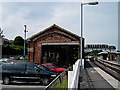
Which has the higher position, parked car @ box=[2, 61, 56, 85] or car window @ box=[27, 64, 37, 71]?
car window @ box=[27, 64, 37, 71]

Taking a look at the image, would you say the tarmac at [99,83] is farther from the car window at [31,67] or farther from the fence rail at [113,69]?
the car window at [31,67]

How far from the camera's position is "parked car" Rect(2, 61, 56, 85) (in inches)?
445

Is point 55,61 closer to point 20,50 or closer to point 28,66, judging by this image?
point 28,66

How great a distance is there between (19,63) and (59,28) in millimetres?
15697

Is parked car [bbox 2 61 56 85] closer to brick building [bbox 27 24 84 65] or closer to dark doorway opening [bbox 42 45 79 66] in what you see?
brick building [bbox 27 24 84 65]

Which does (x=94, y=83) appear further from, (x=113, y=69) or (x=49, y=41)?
(x=49, y=41)

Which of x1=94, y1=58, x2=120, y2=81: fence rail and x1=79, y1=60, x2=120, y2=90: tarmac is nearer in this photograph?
x1=79, y1=60, x2=120, y2=90: tarmac

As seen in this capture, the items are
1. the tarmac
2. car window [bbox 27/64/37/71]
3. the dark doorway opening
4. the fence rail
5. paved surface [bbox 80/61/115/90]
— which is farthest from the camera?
the dark doorway opening

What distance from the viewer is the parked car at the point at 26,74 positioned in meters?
11.3

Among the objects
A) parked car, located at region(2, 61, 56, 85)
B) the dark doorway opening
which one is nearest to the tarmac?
parked car, located at region(2, 61, 56, 85)

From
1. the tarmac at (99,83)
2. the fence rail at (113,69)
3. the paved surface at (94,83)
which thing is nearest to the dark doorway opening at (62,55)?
the fence rail at (113,69)

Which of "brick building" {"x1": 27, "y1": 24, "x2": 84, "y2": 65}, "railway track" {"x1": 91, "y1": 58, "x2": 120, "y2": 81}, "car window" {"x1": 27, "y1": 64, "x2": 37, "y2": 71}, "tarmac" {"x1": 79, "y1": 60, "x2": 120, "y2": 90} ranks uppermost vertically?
"brick building" {"x1": 27, "y1": 24, "x2": 84, "y2": 65}

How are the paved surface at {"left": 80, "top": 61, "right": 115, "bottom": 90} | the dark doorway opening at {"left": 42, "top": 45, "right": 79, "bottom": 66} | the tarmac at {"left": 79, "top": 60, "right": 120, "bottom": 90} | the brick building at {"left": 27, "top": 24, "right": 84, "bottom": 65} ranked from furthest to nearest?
the dark doorway opening at {"left": 42, "top": 45, "right": 79, "bottom": 66}
the brick building at {"left": 27, "top": 24, "right": 84, "bottom": 65}
the paved surface at {"left": 80, "top": 61, "right": 115, "bottom": 90}
the tarmac at {"left": 79, "top": 60, "right": 120, "bottom": 90}

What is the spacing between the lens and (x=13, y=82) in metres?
11.6
